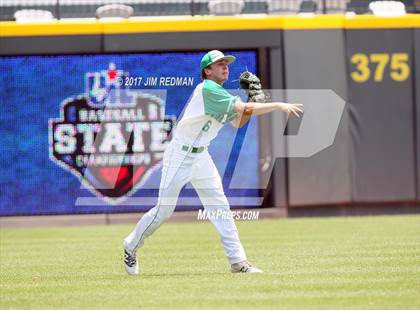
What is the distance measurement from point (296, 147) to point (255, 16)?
8.21 ft

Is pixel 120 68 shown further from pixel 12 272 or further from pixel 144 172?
pixel 12 272

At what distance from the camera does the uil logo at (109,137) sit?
18453mm

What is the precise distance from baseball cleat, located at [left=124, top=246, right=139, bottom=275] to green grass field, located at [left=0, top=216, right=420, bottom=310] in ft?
0.46

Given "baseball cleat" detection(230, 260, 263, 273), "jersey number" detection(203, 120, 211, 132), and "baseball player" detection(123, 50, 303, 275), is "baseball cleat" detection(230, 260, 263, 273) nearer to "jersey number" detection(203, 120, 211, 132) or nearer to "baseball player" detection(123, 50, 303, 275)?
"baseball player" detection(123, 50, 303, 275)

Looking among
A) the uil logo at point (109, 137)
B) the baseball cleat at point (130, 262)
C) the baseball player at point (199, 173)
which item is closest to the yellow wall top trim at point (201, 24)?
the uil logo at point (109, 137)

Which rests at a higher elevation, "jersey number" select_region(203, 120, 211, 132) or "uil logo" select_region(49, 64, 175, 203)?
"jersey number" select_region(203, 120, 211, 132)

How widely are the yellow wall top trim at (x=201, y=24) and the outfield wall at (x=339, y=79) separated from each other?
18mm

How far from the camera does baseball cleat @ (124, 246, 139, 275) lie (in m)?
10.3

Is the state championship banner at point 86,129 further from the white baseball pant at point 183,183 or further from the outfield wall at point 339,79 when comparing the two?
the white baseball pant at point 183,183

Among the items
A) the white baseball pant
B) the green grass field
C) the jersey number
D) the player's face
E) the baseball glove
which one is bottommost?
the green grass field

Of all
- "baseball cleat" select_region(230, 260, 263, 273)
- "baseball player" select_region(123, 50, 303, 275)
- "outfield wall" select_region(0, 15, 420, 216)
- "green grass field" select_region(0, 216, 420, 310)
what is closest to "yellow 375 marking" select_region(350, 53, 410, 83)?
"outfield wall" select_region(0, 15, 420, 216)

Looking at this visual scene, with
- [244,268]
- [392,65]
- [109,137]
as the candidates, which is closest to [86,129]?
[109,137]

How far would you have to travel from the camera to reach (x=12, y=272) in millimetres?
10891

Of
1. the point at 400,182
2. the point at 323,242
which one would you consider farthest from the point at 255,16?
the point at 323,242
